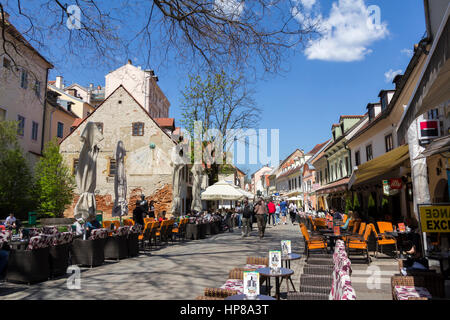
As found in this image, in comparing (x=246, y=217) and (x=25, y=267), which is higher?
(x=246, y=217)

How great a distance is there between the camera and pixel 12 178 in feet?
75.2

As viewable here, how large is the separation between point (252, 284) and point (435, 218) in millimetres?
3646

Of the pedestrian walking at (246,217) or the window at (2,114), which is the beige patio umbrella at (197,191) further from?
the window at (2,114)

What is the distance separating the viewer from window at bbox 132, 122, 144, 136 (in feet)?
92.4

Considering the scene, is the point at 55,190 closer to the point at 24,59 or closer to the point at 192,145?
the point at 192,145

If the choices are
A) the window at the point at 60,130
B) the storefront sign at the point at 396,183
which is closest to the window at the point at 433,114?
the storefront sign at the point at 396,183

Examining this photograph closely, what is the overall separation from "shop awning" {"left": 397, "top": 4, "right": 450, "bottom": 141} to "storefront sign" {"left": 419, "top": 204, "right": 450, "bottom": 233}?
5.19 feet

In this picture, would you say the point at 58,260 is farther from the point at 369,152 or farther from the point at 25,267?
the point at 369,152

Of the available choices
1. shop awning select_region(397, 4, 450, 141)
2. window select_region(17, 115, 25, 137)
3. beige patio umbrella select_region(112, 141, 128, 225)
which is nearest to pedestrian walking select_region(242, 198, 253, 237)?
beige patio umbrella select_region(112, 141, 128, 225)

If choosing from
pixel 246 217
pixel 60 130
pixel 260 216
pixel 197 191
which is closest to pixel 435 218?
pixel 260 216

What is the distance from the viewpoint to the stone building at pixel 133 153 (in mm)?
27688

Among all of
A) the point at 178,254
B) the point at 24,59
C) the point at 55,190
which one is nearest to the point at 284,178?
the point at 55,190

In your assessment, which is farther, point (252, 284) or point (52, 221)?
point (52, 221)
